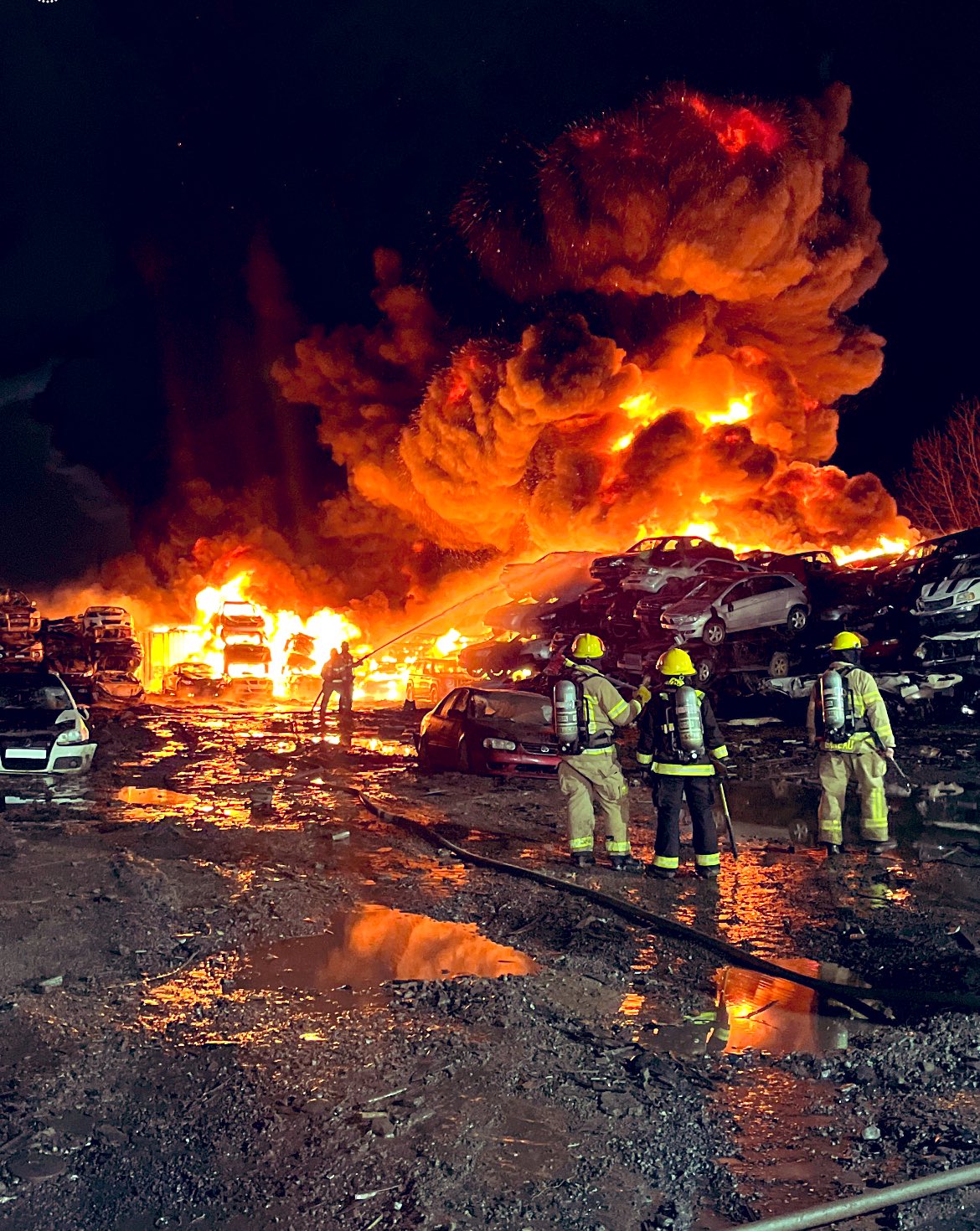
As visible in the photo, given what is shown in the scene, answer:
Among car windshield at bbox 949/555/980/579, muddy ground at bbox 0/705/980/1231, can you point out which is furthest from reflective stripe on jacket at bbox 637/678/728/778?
car windshield at bbox 949/555/980/579

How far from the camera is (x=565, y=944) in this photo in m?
6.14

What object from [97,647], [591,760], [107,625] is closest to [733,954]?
[591,760]

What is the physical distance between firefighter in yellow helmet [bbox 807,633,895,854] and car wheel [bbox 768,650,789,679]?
8.02 metres

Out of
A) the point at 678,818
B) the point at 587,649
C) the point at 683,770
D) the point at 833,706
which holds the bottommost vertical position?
the point at 678,818

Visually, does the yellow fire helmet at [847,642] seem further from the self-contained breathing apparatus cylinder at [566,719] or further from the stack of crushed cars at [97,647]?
the stack of crushed cars at [97,647]

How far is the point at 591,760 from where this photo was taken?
8.52 metres

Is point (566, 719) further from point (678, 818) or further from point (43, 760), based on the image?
point (43, 760)

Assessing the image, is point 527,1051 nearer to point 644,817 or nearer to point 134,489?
point 644,817

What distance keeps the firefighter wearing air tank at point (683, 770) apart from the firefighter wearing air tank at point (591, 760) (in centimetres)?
34

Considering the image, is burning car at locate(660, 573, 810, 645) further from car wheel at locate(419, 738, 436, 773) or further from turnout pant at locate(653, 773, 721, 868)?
turnout pant at locate(653, 773, 721, 868)

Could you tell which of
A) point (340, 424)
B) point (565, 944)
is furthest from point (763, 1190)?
point (340, 424)

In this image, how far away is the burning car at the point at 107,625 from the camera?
27.8 m

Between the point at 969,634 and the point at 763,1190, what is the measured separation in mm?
13306

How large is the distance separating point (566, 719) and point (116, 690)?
1938 cm
